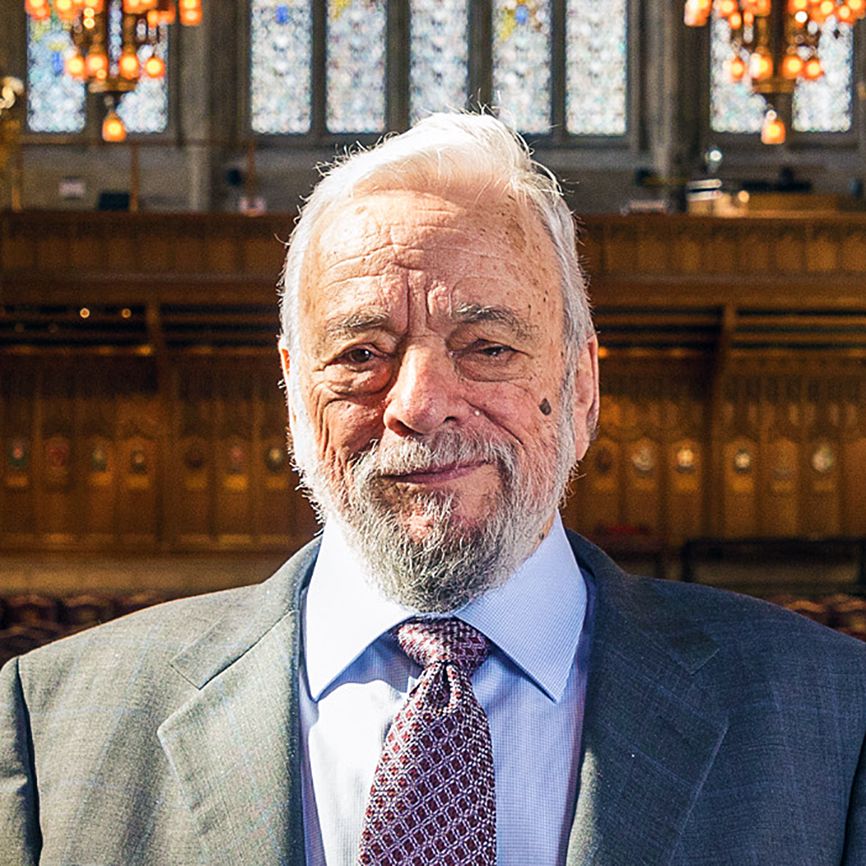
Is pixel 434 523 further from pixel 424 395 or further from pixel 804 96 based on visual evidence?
pixel 804 96

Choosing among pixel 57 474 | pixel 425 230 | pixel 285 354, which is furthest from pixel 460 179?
pixel 57 474

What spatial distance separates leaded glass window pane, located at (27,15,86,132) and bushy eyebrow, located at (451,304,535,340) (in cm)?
1436

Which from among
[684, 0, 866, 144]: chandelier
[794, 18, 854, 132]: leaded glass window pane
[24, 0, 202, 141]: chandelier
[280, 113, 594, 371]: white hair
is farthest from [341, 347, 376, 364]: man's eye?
[794, 18, 854, 132]: leaded glass window pane

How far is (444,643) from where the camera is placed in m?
1.45

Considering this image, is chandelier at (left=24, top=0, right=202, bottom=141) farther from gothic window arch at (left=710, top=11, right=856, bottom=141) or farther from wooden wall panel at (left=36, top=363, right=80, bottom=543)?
gothic window arch at (left=710, top=11, right=856, bottom=141)

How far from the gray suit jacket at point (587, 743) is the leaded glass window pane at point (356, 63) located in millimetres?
14020

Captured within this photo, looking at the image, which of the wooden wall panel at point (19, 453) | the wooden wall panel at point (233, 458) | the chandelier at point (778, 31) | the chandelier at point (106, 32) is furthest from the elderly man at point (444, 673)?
the wooden wall panel at point (19, 453)

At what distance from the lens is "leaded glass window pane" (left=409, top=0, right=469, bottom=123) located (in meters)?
15.3

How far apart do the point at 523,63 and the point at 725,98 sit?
6.17 feet

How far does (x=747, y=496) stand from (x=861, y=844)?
11.6 meters

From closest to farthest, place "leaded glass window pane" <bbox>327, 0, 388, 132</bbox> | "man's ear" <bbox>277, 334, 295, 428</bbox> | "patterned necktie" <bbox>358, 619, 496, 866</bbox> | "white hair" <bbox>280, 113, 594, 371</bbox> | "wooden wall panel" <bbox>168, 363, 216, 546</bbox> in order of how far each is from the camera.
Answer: "patterned necktie" <bbox>358, 619, 496, 866</bbox>
"white hair" <bbox>280, 113, 594, 371</bbox>
"man's ear" <bbox>277, 334, 295, 428</bbox>
"wooden wall panel" <bbox>168, 363, 216, 546</bbox>
"leaded glass window pane" <bbox>327, 0, 388, 132</bbox>

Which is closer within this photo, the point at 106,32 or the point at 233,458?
the point at 106,32

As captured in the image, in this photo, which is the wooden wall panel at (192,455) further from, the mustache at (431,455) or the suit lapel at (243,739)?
the mustache at (431,455)

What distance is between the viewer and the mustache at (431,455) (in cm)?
140
